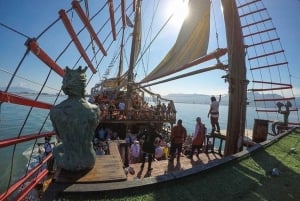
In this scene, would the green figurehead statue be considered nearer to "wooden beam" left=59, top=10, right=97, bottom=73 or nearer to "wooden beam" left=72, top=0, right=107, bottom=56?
"wooden beam" left=59, top=10, right=97, bottom=73

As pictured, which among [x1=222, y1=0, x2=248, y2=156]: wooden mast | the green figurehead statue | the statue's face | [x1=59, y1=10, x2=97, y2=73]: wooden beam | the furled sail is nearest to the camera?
the green figurehead statue

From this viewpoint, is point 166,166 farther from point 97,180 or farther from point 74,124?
point 74,124

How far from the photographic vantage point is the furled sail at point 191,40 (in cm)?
907

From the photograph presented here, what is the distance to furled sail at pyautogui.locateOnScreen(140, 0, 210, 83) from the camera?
9.07 m

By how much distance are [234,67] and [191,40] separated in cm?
250

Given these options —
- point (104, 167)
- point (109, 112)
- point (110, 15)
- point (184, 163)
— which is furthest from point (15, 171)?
point (104, 167)

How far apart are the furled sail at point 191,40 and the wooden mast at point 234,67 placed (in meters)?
1.50

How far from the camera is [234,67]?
298 inches

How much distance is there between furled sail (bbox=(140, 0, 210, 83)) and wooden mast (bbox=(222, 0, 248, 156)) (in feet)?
4.93

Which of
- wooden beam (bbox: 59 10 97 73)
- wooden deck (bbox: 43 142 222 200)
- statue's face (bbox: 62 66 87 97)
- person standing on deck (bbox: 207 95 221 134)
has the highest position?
wooden beam (bbox: 59 10 97 73)

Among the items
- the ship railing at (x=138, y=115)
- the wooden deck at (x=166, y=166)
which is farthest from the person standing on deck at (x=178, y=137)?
the ship railing at (x=138, y=115)

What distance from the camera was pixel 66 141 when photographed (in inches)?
158

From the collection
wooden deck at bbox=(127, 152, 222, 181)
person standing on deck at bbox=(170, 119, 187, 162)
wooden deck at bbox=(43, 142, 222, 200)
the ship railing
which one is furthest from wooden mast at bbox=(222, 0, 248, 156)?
the ship railing

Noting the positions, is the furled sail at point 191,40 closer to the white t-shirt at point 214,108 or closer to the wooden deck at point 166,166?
the white t-shirt at point 214,108
